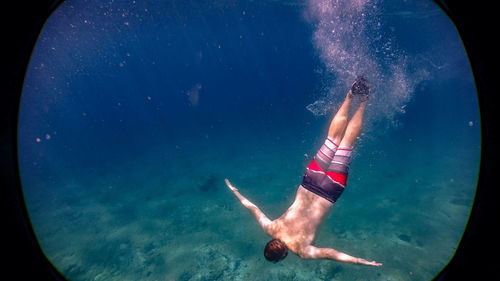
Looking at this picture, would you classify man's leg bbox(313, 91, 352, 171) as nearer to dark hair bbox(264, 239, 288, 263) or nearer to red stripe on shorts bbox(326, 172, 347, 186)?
red stripe on shorts bbox(326, 172, 347, 186)

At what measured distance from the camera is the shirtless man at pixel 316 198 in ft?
12.7

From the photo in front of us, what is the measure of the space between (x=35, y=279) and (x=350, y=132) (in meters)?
5.26

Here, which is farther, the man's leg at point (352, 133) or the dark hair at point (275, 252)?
the man's leg at point (352, 133)

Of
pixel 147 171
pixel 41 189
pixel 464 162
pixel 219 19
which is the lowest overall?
pixel 464 162

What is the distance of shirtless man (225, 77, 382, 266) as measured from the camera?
3.88 meters

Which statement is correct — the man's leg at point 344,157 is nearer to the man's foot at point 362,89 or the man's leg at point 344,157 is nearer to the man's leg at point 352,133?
the man's leg at point 352,133

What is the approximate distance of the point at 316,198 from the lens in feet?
14.4

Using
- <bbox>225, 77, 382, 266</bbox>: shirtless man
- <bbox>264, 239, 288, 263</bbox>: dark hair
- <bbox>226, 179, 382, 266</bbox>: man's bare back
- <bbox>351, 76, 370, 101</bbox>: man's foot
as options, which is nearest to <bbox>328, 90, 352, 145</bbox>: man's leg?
<bbox>225, 77, 382, 266</bbox>: shirtless man

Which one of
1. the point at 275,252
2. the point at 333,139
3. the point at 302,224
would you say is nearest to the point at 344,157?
the point at 333,139

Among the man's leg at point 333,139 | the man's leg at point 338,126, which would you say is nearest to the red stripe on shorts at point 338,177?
the man's leg at point 333,139

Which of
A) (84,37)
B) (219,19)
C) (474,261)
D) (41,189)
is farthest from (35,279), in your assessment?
(219,19)

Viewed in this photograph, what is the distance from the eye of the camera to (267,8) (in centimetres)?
2869

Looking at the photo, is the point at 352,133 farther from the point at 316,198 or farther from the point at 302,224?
the point at 302,224

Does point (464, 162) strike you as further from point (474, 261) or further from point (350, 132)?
point (474, 261)
